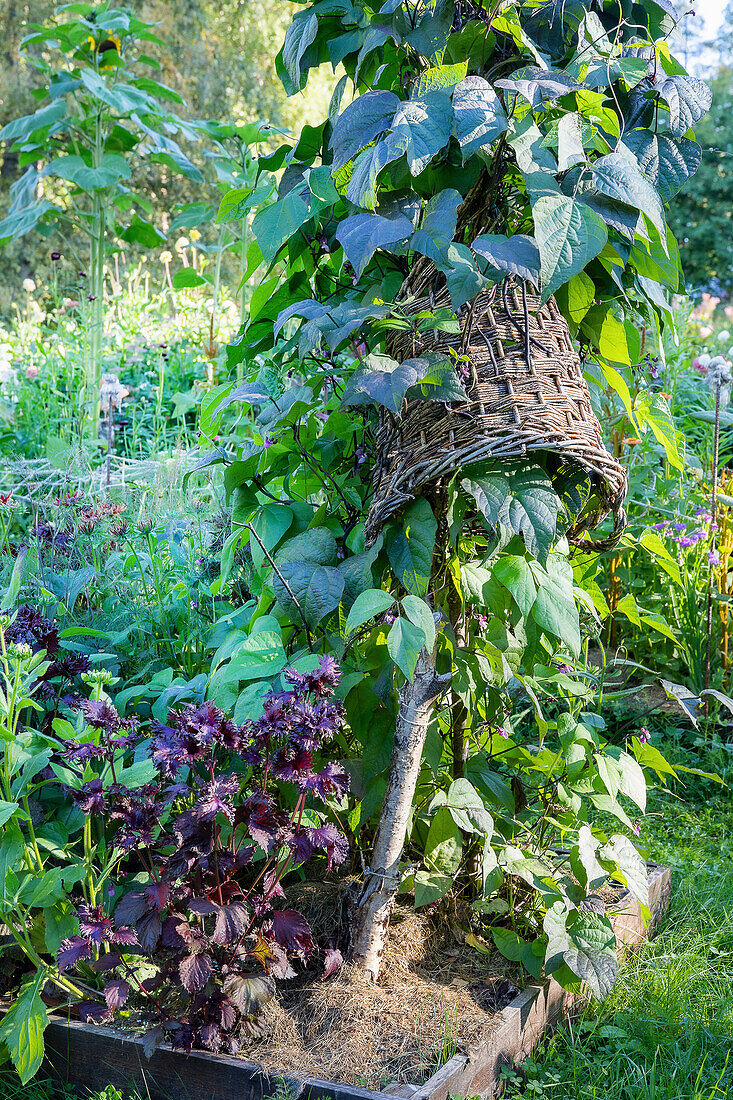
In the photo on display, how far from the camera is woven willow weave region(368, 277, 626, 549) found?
4.56 ft

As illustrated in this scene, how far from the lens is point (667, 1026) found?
1786 millimetres

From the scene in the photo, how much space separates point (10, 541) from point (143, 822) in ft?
6.56

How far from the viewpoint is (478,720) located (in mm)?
1898

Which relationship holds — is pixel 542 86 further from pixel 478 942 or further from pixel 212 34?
pixel 212 34

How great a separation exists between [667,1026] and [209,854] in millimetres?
1038

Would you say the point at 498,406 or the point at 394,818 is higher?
the point at 498,406

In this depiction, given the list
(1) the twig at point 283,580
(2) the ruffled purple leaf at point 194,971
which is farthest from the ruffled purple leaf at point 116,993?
(1) the twig at point 283,580

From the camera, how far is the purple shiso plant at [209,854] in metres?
1.44

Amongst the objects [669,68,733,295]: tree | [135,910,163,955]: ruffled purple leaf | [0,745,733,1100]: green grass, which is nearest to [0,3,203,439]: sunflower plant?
[135,910,163,955]: ruffled purple leaf

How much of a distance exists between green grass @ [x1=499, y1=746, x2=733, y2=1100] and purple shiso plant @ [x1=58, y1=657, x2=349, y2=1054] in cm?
54

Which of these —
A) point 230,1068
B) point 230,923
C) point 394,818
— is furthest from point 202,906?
point 394,818

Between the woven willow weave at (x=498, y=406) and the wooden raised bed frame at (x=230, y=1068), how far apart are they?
3.08 ft

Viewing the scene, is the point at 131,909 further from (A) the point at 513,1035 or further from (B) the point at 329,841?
(A) the point at 513,1035

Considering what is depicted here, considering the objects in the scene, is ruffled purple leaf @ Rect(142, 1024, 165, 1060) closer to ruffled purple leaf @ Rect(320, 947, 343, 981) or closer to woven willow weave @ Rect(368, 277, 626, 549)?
ruffled purple leaf @ Rect(320, 947, 343, 981)
